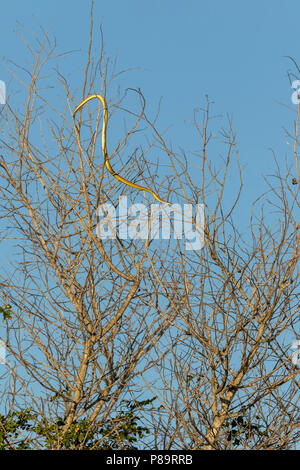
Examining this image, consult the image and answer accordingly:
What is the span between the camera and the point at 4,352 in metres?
6.73

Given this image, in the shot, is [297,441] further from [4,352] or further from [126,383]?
[4,352]

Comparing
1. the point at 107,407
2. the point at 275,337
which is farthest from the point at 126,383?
the point at 275,337

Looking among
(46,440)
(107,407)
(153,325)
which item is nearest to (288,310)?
(153,325)

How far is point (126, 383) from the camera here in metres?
6.72

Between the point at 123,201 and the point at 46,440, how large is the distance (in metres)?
2.69

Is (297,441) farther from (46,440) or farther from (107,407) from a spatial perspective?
(46,440)

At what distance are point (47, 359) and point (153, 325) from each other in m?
1.17

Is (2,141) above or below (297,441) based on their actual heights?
above

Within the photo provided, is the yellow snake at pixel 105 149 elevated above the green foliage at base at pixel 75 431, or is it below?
above

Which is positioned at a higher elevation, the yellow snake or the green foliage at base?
the yellow snake

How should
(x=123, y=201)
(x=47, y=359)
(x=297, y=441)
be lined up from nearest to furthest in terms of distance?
(x=297, y=441) < (x=47, y=359) < (x=123, y=201)

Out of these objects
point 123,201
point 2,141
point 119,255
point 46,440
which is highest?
point 2,141

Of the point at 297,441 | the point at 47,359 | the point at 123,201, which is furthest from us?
the point at 123,201

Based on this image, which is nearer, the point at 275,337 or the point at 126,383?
the point at 275,337
